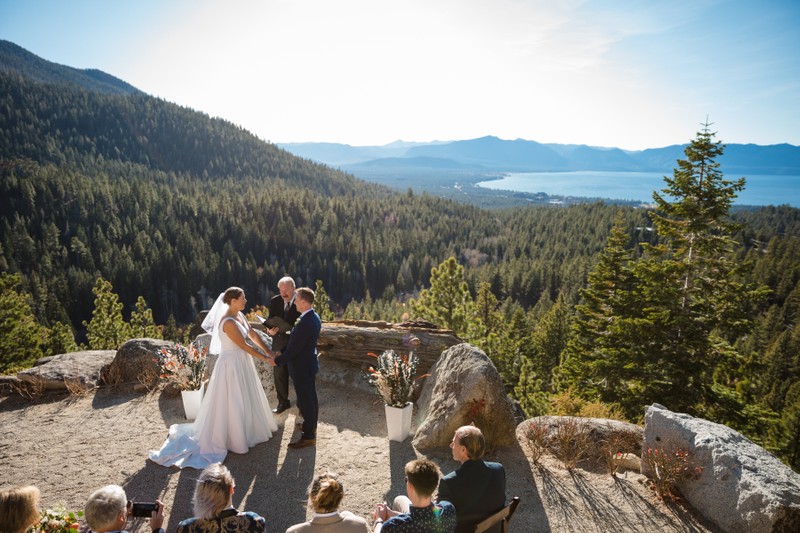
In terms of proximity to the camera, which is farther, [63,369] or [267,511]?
[63,369]

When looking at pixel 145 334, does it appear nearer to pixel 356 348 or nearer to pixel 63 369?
pixel 63 369

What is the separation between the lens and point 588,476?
22.2ft

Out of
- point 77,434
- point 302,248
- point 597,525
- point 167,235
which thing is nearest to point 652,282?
point 597,525

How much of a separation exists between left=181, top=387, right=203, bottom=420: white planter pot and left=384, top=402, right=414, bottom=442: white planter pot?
392 centimetres

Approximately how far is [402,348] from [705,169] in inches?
502

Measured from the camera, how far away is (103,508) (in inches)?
138

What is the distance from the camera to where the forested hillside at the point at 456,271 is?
14945 mm

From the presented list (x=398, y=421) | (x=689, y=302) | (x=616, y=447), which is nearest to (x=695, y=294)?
(x=689, y=302)

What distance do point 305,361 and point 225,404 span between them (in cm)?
149

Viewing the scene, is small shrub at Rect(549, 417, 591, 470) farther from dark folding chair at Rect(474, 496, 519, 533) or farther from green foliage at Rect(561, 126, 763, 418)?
green foliage at Rect(561, 126, 763, 418)

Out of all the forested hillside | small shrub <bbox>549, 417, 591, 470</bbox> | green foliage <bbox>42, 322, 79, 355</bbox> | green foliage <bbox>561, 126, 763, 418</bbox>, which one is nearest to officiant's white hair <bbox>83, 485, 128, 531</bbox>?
small shrub <bbox>549, 417, 591, 470</bbox>

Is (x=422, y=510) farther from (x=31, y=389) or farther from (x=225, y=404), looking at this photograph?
(x=31, y=389)

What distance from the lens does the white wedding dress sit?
713 cm

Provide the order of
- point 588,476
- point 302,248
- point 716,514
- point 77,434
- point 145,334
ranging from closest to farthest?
1. point 716,514
2. point 588,476
3. point 77,434
4. point 145,334
5. point 302,248
